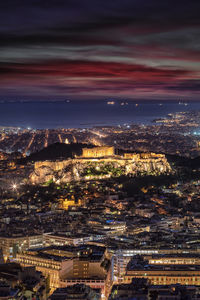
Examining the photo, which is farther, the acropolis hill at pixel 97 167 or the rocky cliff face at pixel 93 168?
the acropolis hill at pixel 97 167

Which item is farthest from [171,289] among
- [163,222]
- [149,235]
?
[163,222]

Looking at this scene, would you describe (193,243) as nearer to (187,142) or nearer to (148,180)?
(148,180)

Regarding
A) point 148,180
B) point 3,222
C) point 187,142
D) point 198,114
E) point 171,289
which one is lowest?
point 171,289

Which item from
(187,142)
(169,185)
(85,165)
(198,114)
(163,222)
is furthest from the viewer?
(198,114)

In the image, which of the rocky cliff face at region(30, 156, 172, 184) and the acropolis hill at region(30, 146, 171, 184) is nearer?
the rocky cliff face at region(30, 156, 172, 184)

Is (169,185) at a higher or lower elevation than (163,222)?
higher
